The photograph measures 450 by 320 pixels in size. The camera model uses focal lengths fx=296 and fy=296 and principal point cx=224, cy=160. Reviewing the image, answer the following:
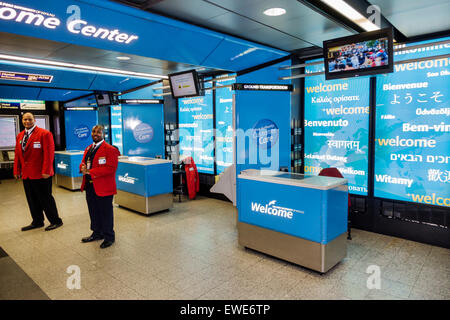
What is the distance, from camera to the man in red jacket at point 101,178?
3855 millimetres

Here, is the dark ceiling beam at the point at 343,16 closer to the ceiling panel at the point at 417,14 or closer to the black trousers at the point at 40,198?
the ceiling panel at the point at 417,14

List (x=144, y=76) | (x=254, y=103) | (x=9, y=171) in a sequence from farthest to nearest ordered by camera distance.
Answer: (x=9, y=171) → (x=144, y=76) → (x=254, y=103)

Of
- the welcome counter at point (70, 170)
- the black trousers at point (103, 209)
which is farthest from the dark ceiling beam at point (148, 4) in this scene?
the welcome counter at point (70, 170)

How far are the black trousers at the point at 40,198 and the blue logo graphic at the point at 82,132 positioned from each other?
500 cm

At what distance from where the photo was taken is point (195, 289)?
294 cm

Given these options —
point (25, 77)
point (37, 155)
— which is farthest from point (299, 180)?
point (25, 77)

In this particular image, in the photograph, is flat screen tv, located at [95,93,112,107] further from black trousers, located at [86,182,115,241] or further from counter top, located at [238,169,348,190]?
counter top, located at [238,169,348,190]

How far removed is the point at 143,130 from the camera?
729 centimetres

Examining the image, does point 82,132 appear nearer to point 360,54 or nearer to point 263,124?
point 263,124

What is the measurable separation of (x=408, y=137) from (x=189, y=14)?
341 cm

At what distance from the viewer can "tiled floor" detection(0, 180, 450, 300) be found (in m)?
2.88

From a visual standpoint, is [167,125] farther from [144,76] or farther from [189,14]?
[189,14]

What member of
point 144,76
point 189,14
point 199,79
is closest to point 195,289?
point 189,14

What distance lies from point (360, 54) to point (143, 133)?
5391mm
